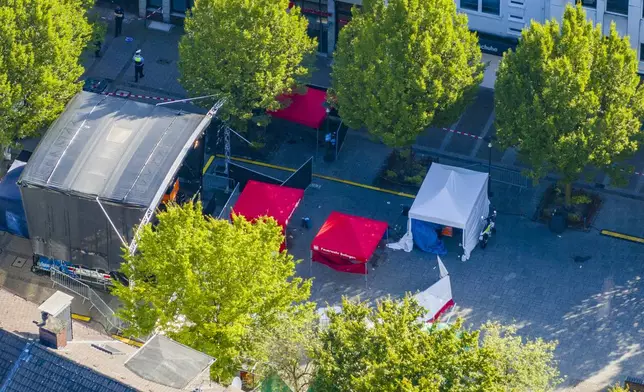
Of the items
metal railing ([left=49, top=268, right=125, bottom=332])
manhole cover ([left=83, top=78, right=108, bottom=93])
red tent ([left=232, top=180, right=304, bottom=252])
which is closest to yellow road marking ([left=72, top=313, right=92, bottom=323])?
metal railing ([left=49, top=268, right=125, bottom=332])

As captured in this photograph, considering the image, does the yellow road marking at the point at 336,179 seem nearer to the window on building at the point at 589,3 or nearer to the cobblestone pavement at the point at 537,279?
the cobblestone pavement at the point at 537,279

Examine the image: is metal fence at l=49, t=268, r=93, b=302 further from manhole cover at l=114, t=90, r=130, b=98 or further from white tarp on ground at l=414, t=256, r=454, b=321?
A: white tarp on ground at l=414, t=256, r=454, b=321

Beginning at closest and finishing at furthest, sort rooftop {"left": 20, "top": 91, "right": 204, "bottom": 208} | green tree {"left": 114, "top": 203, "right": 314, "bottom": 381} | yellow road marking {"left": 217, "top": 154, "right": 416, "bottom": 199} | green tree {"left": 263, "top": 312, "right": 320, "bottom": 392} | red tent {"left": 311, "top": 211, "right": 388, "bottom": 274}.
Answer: green tree {"left": 263, "top": 312, "right": 320, "bottom": 392} → green tree {"left": 114, "top": 203, "right": 314, "bottom": 381} → rooftop {"left": 20, "top": 91, "right": 204, "bottom": 208} → red tent {"left": 311, "top": 211, "right": 388, "bottom": 274} → yellow road marking {"left": 217, "top": 154, "right": 416, "bottom": 199}

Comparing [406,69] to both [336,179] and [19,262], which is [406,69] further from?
[19,262]

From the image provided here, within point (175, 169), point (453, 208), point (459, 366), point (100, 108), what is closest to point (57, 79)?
point (100, 108)

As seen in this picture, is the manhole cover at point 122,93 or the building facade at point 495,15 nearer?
the building facade at point 495,15

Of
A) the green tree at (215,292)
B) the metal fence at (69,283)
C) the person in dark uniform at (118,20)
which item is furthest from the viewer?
the person in dark uniform at (118,20)

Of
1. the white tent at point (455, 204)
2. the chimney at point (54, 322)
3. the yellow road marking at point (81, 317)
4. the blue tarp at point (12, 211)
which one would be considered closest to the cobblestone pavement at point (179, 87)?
the white tent at point (455, 204)
